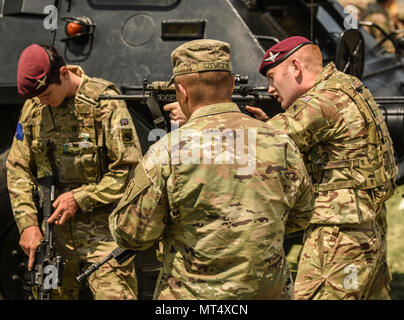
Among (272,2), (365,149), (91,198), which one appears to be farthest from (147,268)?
(272,2)

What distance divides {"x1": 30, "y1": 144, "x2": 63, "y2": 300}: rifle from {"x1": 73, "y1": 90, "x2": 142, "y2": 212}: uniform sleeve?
20 centimetres

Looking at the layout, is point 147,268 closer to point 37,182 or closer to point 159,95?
point 37,182

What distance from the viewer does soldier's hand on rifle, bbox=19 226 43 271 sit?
11.1 feet

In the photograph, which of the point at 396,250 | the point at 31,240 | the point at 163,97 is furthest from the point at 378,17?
the point at 31,240

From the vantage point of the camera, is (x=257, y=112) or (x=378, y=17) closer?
(x=257, y=112)

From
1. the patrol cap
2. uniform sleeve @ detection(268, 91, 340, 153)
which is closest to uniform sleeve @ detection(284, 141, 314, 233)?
the patrol cap

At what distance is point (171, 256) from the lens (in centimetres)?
226

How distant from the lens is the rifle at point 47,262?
131 inches

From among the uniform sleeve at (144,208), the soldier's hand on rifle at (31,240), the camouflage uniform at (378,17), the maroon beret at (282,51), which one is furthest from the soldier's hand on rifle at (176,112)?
the camouflage uniform at (378,17)

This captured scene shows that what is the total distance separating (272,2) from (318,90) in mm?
2679

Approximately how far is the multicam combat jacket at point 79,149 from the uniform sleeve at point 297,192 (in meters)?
1.20

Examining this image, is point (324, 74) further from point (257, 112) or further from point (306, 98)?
point (257, 112)

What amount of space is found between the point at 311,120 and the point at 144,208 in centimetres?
111

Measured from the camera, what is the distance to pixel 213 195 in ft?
6.89
